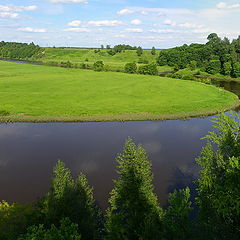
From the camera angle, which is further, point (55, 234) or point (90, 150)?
point (90, 150)

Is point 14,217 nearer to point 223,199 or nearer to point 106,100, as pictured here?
point 223,199

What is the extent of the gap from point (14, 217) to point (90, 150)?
23884 mm

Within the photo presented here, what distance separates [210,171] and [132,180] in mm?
8634

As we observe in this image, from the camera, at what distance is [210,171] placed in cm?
2670

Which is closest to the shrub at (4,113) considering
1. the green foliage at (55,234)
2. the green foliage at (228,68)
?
the green foliage at (55,234)

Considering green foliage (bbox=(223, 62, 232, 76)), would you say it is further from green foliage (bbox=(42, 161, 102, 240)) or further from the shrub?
green foliage (bbox=(42, 161, 102, 240))

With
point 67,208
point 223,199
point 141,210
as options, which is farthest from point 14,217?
point 223,199

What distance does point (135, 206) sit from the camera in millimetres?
24156

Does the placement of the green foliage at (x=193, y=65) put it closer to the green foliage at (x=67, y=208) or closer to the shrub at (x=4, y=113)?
the shrub at (x=4, y=113)

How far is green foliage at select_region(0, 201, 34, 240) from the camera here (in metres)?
27.8

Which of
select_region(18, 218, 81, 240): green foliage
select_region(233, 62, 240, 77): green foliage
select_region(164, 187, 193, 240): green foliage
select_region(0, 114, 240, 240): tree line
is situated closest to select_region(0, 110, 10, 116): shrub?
select_region(0, 114, 240, 240): tree line

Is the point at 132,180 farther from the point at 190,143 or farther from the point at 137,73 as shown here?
the point at 137,73

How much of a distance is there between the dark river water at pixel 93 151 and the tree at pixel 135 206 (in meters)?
12.5

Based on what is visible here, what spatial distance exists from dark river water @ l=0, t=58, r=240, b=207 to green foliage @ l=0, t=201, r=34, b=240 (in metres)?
2.26
